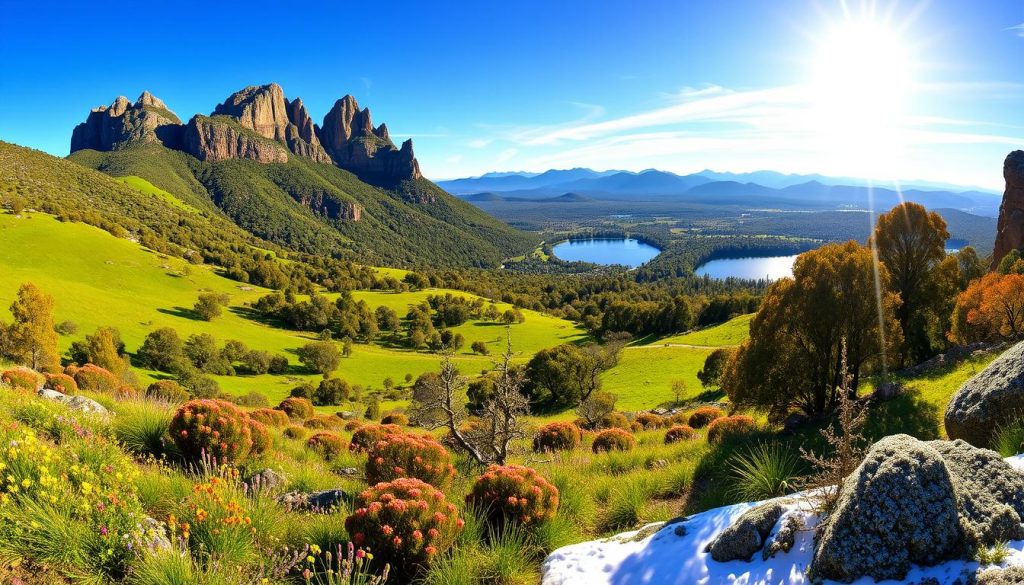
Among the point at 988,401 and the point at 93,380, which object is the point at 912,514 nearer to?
the point at 988,401

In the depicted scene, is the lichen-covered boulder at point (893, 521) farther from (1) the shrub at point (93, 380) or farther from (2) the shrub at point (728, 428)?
(1) the shrub at point (93, 380)

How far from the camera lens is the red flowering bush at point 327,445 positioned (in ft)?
44.2

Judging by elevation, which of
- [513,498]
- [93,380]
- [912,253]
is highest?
[912,253]

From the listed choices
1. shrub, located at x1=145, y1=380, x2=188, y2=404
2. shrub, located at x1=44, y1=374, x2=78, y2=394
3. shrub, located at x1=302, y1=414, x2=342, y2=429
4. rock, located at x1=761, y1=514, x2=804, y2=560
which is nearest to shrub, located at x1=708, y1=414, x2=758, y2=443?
rock, located at x1=761, y1=514, x2=804, y2=560

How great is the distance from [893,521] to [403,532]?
4.97m

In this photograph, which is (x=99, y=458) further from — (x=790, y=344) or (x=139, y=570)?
(x=790, y=344)

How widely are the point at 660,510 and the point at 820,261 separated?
33.2 ft

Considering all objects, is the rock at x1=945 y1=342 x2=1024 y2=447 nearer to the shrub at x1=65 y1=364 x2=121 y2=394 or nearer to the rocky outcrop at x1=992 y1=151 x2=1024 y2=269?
the shrub at x1=65 y1=364 x2=121 y2=394

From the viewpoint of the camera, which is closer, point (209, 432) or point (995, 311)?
point (209, 432)

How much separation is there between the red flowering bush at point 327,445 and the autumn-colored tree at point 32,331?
30614 millimetres

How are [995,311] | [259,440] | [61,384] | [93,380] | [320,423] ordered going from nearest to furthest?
[259,440] < [61,384] < [93,380] < [320,423] < [995,311]

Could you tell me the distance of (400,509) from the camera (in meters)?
6.03

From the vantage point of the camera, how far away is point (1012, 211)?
59.2 m

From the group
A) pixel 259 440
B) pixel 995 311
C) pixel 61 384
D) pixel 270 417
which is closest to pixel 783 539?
pixel 259 440
